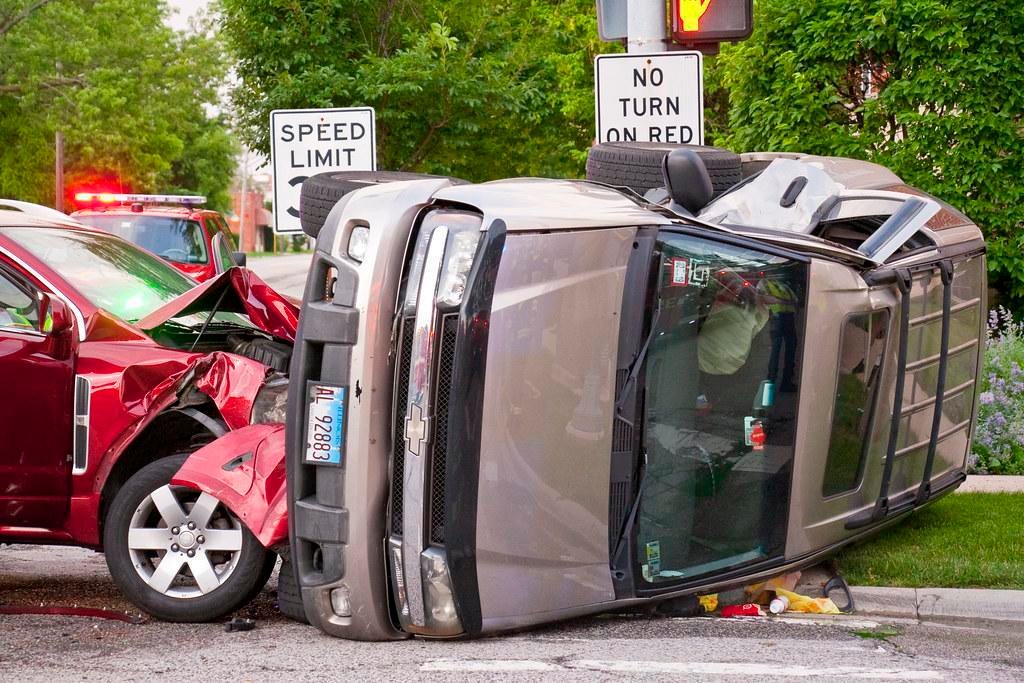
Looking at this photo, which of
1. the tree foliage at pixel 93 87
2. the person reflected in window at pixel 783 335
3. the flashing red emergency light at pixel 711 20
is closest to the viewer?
the person reflected in window at pixel 783 335

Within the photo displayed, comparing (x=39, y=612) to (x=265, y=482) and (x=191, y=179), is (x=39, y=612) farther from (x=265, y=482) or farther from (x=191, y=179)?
(x=191, y=179)

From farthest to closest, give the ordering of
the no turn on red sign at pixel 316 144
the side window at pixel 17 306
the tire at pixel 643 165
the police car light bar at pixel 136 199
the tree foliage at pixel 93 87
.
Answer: the tree foliage at pixel 93 87 < the police car light bar at pixel 136 199 < the no turn on red sign at pixel 316 144 < the tire at pixel 643 165 < the side window at pixel 17 306

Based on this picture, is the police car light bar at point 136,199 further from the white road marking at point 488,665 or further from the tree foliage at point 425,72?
the white road marking at point 488,665

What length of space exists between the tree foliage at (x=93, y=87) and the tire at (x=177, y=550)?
32.0 meters

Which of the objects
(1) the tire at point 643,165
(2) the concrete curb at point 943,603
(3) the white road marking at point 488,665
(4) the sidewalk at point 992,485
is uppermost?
(1) the tire at point 643,165

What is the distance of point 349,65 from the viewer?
15.2m

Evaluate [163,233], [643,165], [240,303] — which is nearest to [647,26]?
[643,165]

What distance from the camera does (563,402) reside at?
17.6 ft

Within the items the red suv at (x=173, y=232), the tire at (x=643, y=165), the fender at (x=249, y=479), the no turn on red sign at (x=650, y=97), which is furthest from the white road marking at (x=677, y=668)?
the red suv at (x=173, y=232)

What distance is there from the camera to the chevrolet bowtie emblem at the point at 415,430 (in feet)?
17.1

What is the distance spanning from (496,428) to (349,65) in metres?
10.7

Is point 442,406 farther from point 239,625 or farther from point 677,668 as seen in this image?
point 239,625

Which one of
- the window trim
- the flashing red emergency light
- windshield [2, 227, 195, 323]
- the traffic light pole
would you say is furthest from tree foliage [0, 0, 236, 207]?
the window trim

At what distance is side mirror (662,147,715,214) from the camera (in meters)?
5.99
